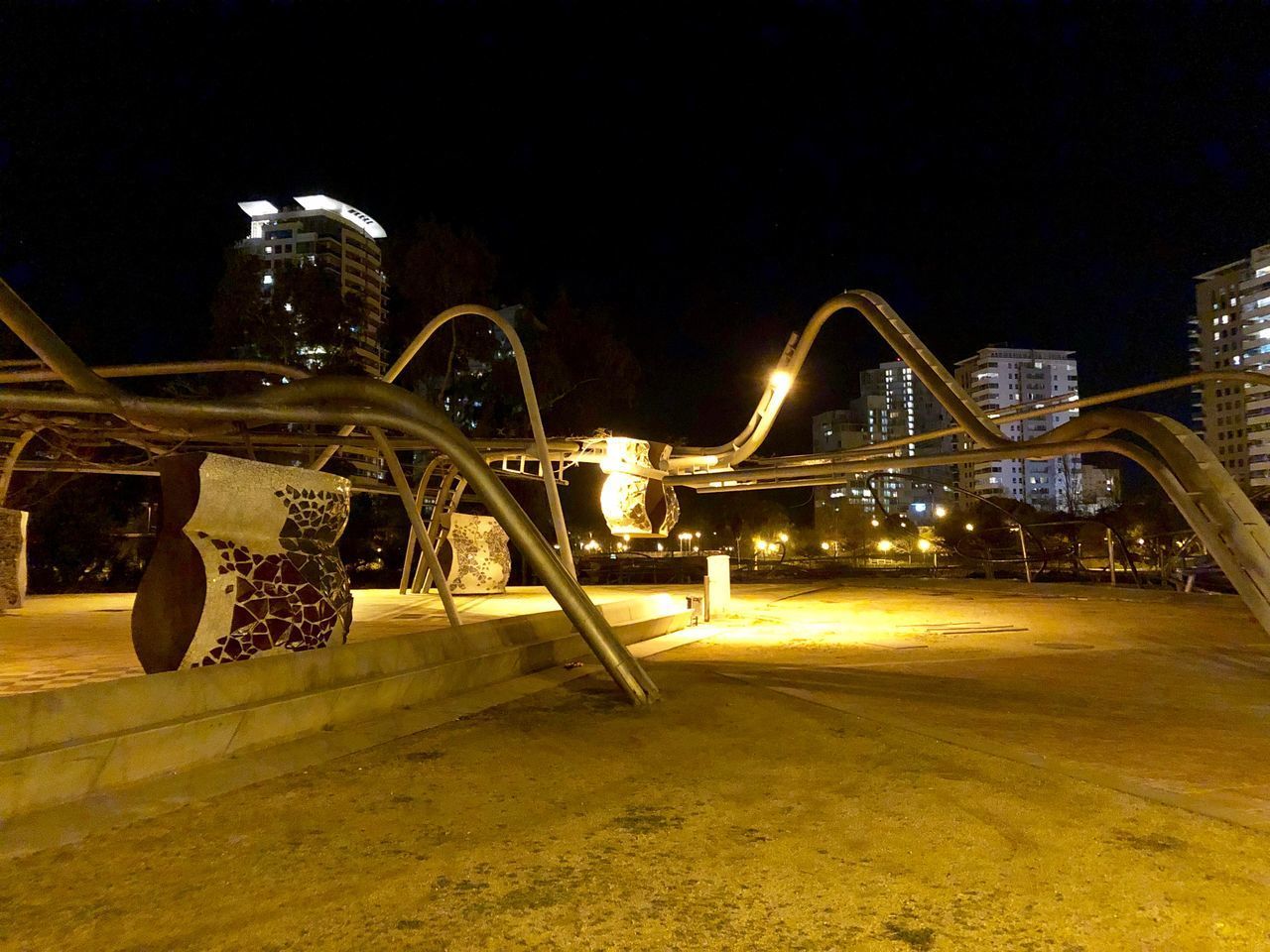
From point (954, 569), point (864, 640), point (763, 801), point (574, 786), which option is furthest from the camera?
point (954, 569)

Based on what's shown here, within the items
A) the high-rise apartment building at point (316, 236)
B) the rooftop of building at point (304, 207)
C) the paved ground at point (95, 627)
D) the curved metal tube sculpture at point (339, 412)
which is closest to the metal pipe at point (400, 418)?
the curved metal tube sculpture at point (339, 412)

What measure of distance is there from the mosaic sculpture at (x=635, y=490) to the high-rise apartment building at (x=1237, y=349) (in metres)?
98.9

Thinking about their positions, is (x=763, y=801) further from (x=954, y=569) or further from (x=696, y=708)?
(x=954, y=569)

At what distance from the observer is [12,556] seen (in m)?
15.0

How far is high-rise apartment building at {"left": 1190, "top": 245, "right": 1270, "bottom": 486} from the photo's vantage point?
90812 millimetres

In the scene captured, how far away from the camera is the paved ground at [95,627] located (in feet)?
25.6

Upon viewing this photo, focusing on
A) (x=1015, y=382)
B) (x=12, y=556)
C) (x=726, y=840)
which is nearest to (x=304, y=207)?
(x=12, y=556)

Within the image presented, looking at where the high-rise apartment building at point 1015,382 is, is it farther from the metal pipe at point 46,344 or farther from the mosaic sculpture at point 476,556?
the metal pipe at point 46,344

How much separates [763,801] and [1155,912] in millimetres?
1881

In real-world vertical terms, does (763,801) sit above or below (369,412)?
below

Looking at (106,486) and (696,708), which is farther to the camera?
(106,486)

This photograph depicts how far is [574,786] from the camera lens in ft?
15.5

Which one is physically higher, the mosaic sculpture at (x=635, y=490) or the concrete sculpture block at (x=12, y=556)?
the mosaic sculpture at (x=635, y=490)

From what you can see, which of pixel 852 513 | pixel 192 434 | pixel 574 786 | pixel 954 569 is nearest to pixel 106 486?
pixel 192 434
